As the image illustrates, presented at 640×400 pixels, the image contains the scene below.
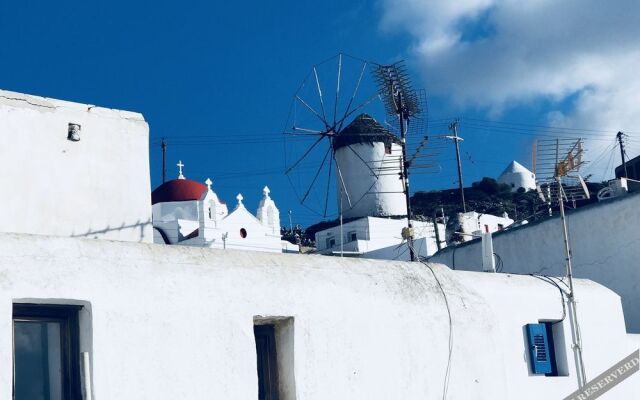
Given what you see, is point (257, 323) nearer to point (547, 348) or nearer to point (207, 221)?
point (547, 348)

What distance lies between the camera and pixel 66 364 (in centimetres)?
929

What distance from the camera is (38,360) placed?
922 cm

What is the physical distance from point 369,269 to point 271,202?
30.4 meters

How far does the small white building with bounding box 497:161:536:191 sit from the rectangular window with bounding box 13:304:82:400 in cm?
6737

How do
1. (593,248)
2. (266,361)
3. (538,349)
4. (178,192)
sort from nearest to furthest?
(266,361) → (538,349) → (593,248) → (178,192)

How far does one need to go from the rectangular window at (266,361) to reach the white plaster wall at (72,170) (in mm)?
2728

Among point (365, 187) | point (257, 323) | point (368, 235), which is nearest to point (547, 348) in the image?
point (257, 323)

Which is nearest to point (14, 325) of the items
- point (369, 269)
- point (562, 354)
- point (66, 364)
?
point (66, 364)

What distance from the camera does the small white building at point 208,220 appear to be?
36625 mm

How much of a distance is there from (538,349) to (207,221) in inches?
961

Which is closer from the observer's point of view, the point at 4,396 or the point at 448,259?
the point at 4,396

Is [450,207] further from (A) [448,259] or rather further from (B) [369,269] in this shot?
(B) [369,269]

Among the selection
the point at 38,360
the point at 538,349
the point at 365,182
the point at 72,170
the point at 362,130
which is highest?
the point at 362,130

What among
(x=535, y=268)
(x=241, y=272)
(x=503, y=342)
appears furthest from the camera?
(x=535, y=268)
